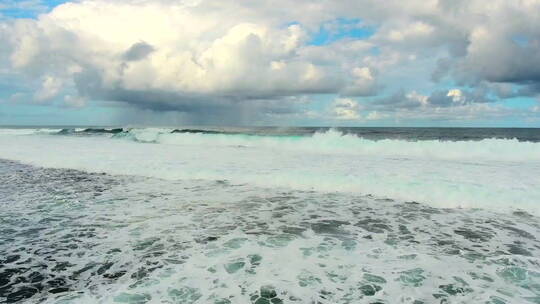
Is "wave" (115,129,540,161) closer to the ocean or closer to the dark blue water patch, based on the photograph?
the ocean

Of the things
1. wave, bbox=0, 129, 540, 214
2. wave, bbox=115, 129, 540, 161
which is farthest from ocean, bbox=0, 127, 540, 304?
wave, bbox=115, 129, 540, 161

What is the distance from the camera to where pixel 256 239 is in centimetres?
655

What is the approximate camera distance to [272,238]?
661 cm

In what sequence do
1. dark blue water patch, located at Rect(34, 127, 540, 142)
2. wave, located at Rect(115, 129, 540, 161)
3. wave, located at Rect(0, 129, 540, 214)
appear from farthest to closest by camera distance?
dark blue water patch, located at Rect(34, 127, 540, 142) → wave, located at Rect(115, 129, 540, 161) → wave, located at Rect(0, 129, 540, 214)

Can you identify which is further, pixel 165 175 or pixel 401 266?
pixel 165 175

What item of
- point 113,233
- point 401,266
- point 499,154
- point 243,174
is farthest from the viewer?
point 499,154

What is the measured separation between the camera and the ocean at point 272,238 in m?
4.58

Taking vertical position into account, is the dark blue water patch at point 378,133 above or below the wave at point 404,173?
above

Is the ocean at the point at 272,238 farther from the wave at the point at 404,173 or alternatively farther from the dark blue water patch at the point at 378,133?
the dark blue water patch at the point at 378,133

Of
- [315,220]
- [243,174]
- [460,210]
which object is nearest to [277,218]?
[315,220]

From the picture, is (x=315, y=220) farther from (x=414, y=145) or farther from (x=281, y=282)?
(x=414, y=145)

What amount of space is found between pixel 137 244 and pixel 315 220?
144 inches

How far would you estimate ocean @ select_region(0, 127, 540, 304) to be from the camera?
180 inches

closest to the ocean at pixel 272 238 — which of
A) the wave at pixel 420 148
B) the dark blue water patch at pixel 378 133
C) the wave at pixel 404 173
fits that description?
the wave at pixel 404 173
